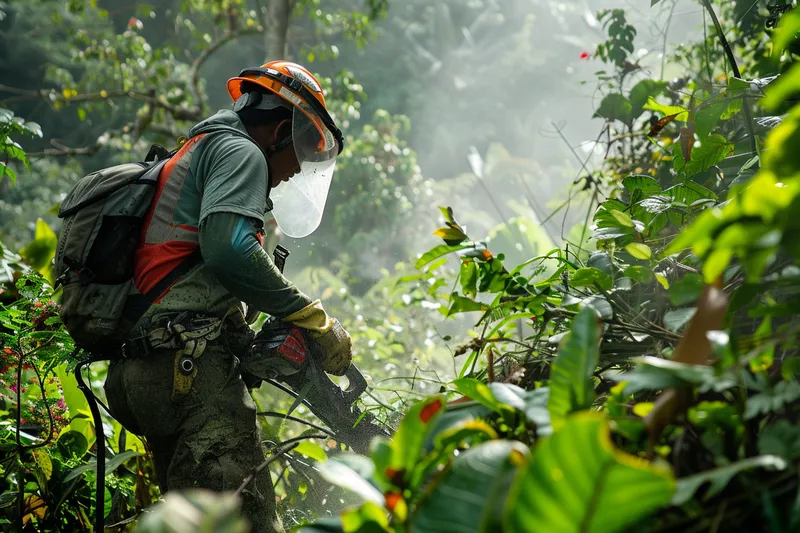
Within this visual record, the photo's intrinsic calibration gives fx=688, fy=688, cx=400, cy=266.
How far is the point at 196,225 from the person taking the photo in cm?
228

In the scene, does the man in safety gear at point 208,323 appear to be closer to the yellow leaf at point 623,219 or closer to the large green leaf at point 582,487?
the yellow leaf at point 623,219

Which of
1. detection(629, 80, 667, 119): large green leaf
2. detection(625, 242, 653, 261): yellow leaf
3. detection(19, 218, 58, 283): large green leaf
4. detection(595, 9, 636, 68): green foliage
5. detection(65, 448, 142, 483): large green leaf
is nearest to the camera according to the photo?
detection(625, 242, 653, 261): yellow leaf

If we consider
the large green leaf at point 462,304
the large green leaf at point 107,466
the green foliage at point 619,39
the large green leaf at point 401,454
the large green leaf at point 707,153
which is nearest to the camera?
the large green leaf at point 401,454

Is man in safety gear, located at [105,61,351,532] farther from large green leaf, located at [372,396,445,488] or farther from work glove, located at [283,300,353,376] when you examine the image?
large green leaf, located at [372,396,445,488]

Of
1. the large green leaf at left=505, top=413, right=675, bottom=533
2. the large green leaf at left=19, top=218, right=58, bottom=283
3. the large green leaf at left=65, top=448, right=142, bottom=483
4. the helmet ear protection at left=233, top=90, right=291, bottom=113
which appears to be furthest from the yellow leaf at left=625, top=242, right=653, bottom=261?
the large green leaf at left=19, top=218, right=58, bottom=283

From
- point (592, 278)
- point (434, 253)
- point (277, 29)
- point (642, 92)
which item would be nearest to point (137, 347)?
point (434, 253)

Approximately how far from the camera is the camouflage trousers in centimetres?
216

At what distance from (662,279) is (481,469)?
0.85 metres

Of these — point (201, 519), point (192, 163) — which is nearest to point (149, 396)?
point (192, 163)

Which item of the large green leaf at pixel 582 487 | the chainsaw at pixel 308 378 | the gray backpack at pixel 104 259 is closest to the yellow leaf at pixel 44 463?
the gray backpack at pixel 104 259

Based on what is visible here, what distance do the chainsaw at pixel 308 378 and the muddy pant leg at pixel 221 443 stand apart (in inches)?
4.8

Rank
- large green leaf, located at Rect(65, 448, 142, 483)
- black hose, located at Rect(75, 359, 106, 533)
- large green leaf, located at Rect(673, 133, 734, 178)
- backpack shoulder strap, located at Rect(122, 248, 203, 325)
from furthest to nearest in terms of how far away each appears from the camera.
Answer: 1. large green leaf, located at Rect(65, 448, 142, 483)
2. backpack shoulder strap, located at Rect(122, 248, 203, 325)
3. black hose, located at Rect(75, 359, 106, 533)
4. large green leaf, located at Rect(673, 133, 734, 178)

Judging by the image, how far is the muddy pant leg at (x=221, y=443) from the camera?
2.16 metres

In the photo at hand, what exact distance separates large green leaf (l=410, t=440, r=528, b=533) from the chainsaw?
1.66 m
